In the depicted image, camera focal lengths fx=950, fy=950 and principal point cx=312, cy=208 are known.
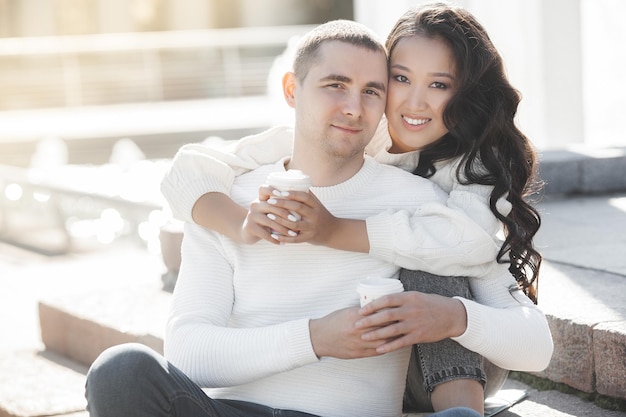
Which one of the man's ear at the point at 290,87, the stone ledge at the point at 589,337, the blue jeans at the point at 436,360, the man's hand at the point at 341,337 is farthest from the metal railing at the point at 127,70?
the man's hand at the point at 341,337

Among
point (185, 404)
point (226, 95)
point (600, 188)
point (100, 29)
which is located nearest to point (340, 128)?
point (185, 404)

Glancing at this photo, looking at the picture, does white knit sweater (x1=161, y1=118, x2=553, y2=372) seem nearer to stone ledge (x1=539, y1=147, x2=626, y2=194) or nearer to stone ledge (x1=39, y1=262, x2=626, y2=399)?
stone ledge (x1=39, y1=262, x2=626, y2=399)

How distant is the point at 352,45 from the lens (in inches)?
101

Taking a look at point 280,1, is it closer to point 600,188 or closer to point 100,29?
point 100,29

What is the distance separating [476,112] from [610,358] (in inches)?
32.6

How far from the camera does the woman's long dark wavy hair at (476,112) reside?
107 inches

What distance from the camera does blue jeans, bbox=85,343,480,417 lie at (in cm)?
213

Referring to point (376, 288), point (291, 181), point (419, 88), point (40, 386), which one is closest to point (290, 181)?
point (291, 181)

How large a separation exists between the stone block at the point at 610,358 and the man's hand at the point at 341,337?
2.96 feet

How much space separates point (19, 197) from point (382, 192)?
7.13 m

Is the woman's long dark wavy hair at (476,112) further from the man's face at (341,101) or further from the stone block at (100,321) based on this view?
the stone block at (100,321)

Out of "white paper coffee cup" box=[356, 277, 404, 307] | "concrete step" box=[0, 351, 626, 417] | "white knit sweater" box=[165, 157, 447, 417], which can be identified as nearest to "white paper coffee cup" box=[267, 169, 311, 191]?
"white paper coffee cup" box=[356, 277, 404, 307]

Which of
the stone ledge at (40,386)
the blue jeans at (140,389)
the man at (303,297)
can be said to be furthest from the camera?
the stone ledge at (40,386)

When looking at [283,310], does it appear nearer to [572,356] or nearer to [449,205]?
[449,205]
